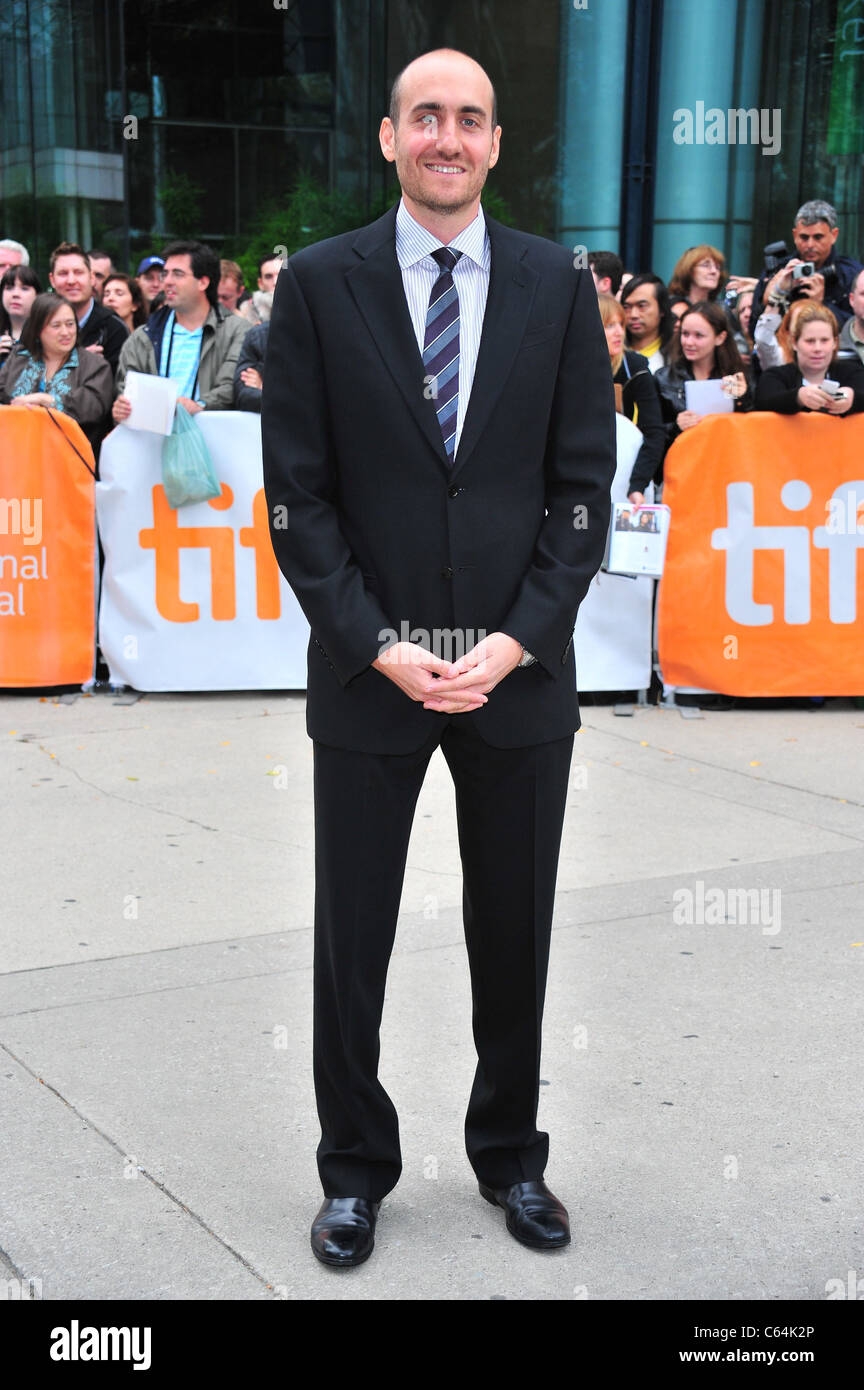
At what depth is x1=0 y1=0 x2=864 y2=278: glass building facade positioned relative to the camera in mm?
17969

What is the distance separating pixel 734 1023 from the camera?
13.7 feet

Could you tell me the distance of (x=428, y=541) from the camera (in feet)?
9.65

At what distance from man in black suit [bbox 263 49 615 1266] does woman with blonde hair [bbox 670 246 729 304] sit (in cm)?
710

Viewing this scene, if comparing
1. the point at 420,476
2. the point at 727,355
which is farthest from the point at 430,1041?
the point at 727,355

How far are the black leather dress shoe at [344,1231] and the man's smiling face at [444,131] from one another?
1949 millimetres

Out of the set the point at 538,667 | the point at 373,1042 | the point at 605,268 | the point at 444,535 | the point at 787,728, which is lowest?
the point at 787,728

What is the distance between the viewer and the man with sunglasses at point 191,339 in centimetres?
839

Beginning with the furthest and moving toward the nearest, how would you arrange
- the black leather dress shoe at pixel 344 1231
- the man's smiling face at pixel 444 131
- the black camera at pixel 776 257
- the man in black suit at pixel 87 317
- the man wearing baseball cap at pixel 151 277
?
the man wearing baseball cap at pixel 151 277 → the black camera at pixel 776 257 → the man in black suit at pixel 87 317 → the black leather dress shoe at pixel 344 1231 → the man's smiling face at pixel 444 131

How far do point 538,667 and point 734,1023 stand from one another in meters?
1.60

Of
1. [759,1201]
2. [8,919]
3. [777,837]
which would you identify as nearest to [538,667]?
[759,1201]

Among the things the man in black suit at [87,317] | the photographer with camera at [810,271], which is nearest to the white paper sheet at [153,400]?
the man in black suit at [87,317]

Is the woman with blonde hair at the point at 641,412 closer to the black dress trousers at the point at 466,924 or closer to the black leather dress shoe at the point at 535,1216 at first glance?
the black dress trousers at the point at 466,924

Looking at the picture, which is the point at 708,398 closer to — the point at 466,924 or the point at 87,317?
the point at 87,317
